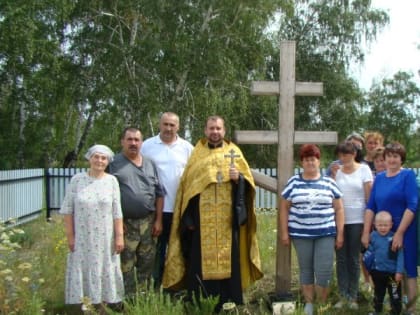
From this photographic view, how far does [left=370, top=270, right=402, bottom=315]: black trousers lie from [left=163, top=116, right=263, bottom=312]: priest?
116 cm

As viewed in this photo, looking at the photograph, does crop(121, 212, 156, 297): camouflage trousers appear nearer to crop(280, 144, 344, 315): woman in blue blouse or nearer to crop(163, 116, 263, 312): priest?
crop(163, 116, 263, 312): priest

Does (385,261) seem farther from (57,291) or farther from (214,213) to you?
(57,291)

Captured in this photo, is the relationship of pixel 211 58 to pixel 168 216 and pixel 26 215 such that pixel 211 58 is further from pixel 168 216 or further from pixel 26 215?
pixel 168 216

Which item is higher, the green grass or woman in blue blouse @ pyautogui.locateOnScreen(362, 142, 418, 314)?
woman in blue blouse @ pyautogui.locateOnScreen(362, 142, 418, 314)

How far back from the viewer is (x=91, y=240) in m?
4.77

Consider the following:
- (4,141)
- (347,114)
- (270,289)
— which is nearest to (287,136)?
(270,289)

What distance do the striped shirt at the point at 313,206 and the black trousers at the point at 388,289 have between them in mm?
508

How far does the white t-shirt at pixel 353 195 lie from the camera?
5227 mm

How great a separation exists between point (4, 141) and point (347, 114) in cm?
1226

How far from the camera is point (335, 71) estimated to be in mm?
22391

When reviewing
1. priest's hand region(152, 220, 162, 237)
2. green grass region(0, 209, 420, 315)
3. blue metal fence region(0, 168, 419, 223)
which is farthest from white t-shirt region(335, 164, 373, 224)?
blue metal fence region(0, 168, 419, 223)

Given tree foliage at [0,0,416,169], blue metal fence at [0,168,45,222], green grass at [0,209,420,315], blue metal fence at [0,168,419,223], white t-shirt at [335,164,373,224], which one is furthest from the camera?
tree foliage at [0,0,416,169]

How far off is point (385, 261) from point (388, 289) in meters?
0.27

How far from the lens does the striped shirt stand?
192 inches
